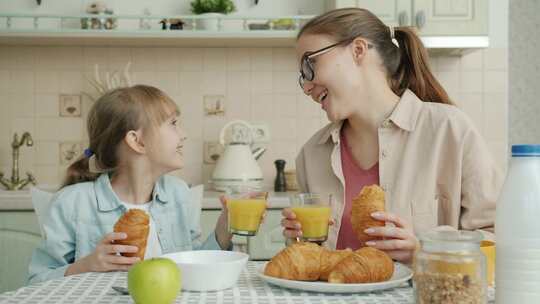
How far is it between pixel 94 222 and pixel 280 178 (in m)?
1.51

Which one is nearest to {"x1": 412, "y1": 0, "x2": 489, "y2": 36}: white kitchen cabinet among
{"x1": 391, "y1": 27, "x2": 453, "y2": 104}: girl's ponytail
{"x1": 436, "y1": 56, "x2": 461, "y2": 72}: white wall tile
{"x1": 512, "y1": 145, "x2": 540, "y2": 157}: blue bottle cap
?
{"x1": 436, "y1": 56, "x2": 461, "y2": 72}: white wall tile

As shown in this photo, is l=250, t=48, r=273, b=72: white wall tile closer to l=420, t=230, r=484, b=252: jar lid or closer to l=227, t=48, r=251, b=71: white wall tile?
l=227, t=48, r=251, b=71: white wall tile

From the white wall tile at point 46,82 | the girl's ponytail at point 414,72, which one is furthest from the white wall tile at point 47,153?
the girl's ponytail at point 414,72

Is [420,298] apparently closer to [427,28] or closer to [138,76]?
[427,28]

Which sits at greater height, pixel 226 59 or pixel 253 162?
pixel 226 59

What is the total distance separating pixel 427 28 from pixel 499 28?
66cm

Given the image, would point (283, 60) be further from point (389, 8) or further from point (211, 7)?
point (389, 8)

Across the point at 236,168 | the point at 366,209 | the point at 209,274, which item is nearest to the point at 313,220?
the point at 366,209

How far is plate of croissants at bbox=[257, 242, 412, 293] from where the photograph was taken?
1.16m

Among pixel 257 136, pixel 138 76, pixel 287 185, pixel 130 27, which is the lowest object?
pixel 287 185

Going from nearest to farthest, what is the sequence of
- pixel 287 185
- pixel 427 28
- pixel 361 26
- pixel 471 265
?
1. pixel 471 265
2. pixel 361 26
3. pixel 427 28
4. pixel 287 185

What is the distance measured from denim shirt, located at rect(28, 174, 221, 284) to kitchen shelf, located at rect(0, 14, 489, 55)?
1.19 m

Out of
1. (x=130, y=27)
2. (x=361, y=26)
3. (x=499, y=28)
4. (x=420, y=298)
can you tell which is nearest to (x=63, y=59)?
(x=130, y=27)

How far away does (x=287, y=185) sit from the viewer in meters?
3.32
